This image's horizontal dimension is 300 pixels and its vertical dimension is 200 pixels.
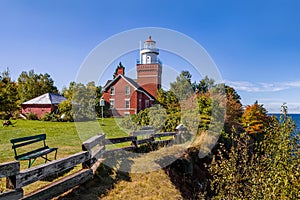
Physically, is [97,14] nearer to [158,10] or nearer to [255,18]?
[158,10]

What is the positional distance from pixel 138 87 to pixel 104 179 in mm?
20904

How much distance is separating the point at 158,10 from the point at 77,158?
24.8 ft

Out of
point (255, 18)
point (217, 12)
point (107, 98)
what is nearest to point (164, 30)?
point (217, 12)

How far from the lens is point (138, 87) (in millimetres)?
25969

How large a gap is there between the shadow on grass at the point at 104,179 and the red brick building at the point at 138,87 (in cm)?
1720

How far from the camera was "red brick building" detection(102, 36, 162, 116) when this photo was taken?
24.2 meters

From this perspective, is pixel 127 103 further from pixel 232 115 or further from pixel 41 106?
pixel 232 115

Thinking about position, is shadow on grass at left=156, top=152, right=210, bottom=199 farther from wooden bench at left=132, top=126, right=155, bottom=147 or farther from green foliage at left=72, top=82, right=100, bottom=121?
green foliage at left=72, top=82, right=100, bottom=121

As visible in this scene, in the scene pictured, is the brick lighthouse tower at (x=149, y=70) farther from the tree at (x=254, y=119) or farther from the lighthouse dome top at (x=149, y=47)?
the tree at (x=254, y=119)

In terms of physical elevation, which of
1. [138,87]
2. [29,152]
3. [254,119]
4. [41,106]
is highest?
[138,87]

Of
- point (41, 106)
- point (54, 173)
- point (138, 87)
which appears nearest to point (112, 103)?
A: point (138, 87)

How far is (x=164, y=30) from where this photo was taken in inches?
376

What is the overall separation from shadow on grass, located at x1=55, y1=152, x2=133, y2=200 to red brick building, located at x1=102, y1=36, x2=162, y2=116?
1720 cm

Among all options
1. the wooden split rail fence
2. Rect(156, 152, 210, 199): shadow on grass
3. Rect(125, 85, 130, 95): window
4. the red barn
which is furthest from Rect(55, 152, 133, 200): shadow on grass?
the red barn
